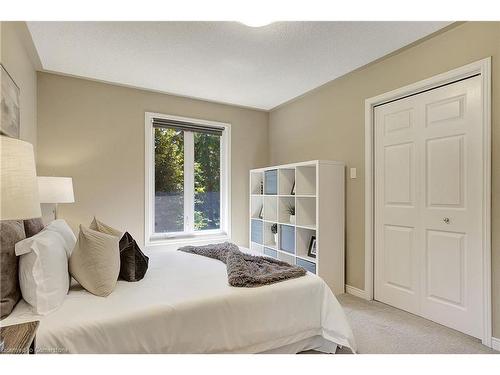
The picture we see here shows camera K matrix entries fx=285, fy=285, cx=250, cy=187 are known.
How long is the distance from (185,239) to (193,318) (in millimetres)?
2331

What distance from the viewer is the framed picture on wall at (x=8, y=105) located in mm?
1875

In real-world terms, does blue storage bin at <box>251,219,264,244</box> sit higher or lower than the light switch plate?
lower

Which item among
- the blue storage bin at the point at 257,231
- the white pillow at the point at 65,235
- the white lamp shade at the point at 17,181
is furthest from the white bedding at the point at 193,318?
the blue storage bin at the point at 257,231

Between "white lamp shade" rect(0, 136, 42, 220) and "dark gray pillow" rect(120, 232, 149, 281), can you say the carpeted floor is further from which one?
"white lamp shade" rect(0, 136, 42, 220)

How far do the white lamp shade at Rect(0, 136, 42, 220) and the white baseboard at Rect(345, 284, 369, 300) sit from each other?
9.77 feet

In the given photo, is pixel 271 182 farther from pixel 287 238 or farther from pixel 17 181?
pixel 17 181

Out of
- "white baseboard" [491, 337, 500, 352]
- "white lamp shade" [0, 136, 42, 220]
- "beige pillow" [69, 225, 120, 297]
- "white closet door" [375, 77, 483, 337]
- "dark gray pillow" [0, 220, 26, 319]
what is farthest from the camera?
"white closet door" [375, 77, 483, 337]

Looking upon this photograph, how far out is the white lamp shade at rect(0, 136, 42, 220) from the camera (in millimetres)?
931

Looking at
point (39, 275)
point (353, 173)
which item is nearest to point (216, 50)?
point (353, 173)

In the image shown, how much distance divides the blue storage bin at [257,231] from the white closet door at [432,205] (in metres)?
1.52

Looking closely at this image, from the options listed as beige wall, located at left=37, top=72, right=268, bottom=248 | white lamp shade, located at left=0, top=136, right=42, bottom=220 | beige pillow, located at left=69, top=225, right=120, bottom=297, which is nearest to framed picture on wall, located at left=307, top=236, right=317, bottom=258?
beige wall, located at left=37, top=72, right=268, bottom=248

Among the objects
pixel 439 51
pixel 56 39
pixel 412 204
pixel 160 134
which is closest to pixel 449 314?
pixel 412 204

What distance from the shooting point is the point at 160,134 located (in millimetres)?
3773

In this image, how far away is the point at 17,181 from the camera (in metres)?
0.97
